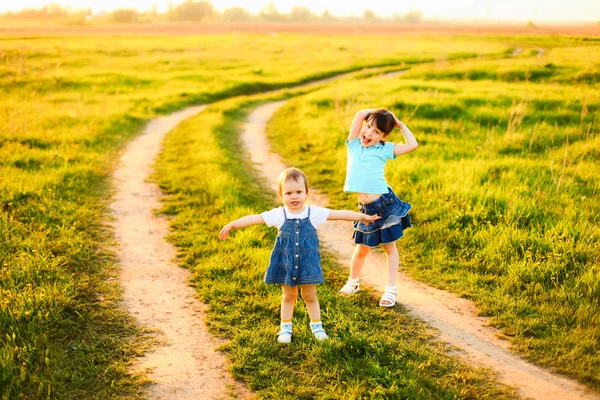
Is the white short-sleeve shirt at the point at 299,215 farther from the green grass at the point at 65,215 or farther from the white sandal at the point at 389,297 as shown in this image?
the green grass at the point at 65,215

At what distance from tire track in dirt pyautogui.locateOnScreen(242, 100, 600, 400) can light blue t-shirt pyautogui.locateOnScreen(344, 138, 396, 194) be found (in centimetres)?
129

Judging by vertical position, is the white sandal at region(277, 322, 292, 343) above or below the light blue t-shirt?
below

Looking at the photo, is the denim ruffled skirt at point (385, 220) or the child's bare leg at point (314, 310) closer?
the child's bare leg at point (314, 310)

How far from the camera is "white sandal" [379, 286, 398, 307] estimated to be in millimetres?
5117

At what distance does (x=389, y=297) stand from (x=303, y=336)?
3.88 feet

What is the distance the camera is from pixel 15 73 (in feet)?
63.4

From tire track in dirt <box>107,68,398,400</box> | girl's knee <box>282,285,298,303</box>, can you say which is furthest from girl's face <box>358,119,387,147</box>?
tire track in dirt <box>107,68,398,400</box>

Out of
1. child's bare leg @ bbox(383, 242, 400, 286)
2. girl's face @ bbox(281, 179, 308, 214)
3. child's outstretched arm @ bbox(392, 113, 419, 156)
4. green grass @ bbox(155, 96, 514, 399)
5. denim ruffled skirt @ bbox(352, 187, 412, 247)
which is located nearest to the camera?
green grass @ bbox(155, 96, 514, 399)

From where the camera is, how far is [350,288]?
542cm

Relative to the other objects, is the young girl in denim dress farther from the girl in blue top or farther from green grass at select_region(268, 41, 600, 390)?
green grass at select_region(268, 41, 600, 390)

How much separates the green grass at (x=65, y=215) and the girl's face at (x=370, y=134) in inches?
119

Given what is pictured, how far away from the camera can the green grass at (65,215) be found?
3.97m

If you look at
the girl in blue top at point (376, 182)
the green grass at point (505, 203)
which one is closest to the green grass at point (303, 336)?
the girl in blue top at point (376, 182)

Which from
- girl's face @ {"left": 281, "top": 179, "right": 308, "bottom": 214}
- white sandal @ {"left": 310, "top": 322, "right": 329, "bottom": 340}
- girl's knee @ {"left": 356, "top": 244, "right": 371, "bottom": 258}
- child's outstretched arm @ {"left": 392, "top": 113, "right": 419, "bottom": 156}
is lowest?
white sandal @ {"left": 310, "top": 322, "right": 329, "bottom": 340}
